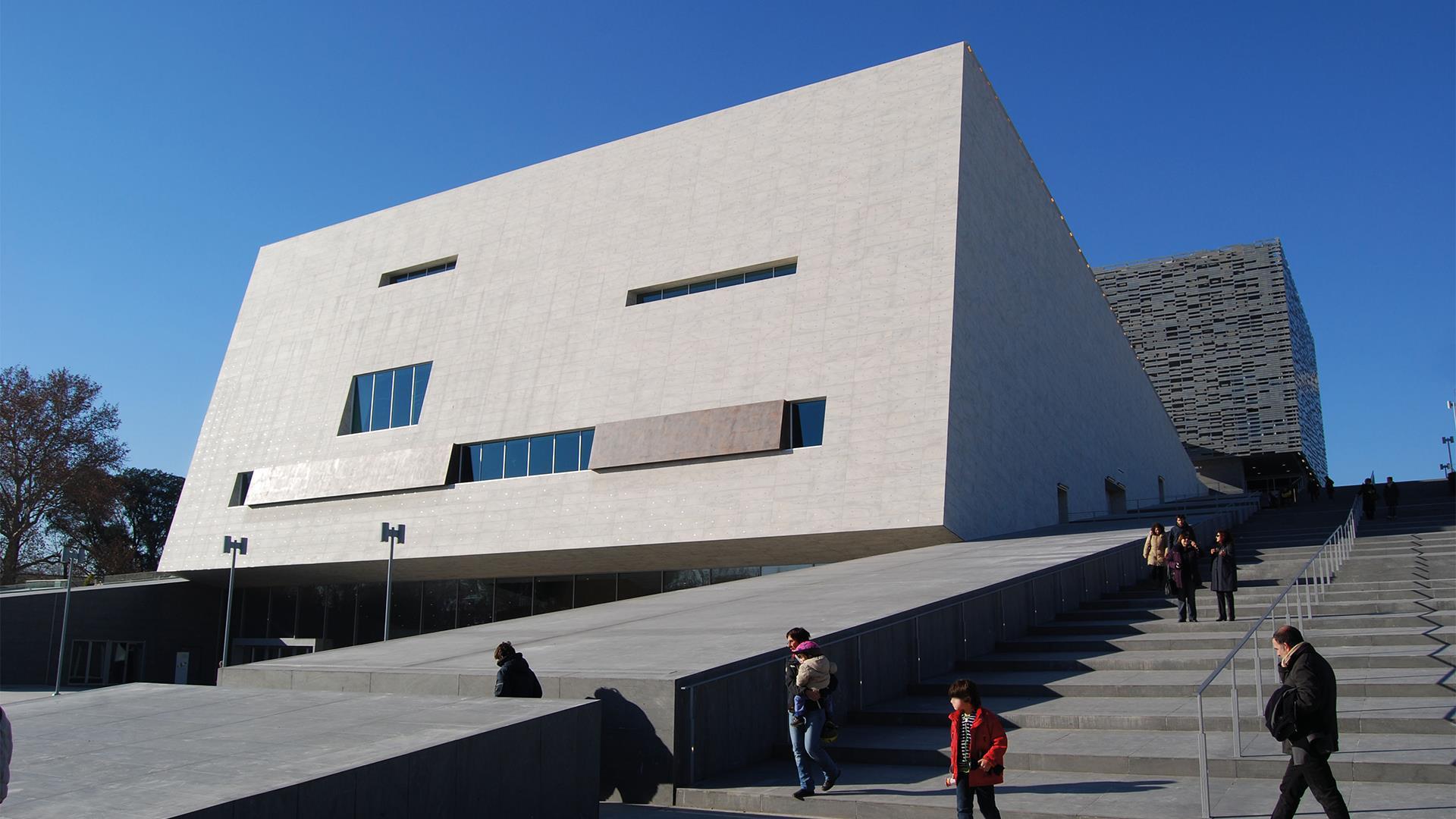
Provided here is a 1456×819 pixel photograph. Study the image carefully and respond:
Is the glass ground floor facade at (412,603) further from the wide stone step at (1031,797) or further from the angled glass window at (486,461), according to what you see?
the wide stone step at (1031,797)

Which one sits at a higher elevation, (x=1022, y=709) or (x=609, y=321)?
(x=609, y=321)

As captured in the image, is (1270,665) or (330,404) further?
(330,404)

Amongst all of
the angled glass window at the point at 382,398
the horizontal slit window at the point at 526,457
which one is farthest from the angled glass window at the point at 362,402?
the horizontal slit window at the point at 526,457

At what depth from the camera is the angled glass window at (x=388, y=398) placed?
28047mm

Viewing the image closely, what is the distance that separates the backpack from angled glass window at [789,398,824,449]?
50.5 feet

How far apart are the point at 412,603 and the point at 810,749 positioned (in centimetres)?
2367

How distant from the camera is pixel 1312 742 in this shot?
591 cm

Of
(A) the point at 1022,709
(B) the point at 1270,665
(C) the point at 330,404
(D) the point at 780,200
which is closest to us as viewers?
(A) the point at 1022,709

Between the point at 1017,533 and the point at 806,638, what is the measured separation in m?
14.9

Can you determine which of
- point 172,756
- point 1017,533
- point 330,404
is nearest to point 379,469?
point 330,404

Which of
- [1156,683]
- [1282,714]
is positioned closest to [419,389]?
[1156,683]

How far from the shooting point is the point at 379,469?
89.6ft

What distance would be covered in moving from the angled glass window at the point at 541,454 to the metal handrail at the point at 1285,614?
16.0m

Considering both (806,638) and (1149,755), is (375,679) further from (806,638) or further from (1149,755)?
(1149,755)
